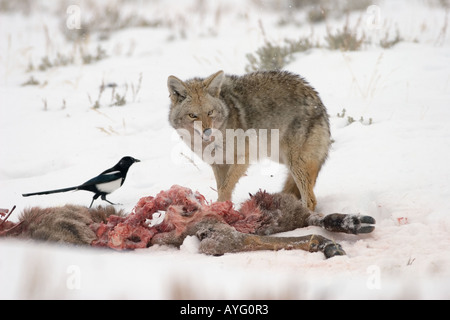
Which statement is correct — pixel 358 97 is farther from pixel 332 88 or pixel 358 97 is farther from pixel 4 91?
pixel 4 91

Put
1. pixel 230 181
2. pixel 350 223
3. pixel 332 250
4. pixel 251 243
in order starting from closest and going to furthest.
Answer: pixel 332 250 → pixel 251 243 → pixel 350 223 → pixel 230 181

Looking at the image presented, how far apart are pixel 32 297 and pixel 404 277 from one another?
209 cm

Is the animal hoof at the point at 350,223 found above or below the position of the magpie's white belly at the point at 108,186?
below

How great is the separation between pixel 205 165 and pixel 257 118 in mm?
1514

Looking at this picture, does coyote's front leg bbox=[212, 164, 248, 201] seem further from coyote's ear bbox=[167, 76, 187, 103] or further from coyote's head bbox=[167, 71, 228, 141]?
coyote's ear bbox=[167, 76, 187, 103]

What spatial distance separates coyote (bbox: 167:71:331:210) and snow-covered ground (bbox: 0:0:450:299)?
0.31 meters

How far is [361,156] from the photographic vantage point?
617 centimetres

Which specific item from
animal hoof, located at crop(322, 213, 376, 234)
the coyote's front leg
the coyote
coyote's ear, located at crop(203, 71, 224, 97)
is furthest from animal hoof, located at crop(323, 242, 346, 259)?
coyote's ear, located at crop(203, 71, 224, 97)

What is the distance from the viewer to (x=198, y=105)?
17.7 feet

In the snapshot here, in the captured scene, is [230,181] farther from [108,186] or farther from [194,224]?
[194,224]

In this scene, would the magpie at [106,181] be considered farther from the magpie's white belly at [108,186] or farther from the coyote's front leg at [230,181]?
the coyote's front leg at [230,181]

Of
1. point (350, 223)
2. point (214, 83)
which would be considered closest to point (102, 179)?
point (214, 83)

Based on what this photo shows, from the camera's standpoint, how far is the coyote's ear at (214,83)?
5.52 m

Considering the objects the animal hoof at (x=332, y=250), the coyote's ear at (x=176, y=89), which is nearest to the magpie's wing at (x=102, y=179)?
the coyote's ear at (x=176, y=89)
